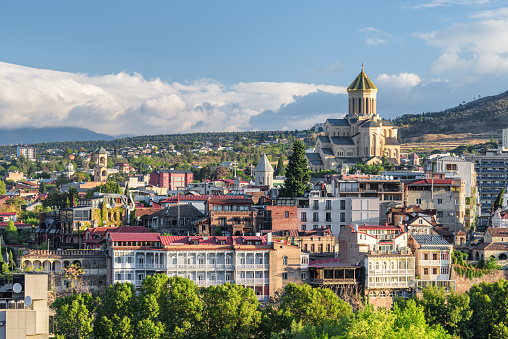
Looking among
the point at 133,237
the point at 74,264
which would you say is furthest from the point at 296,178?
the point at 74,264

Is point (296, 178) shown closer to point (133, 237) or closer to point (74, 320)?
point (133, 237)

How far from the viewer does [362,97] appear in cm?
17075

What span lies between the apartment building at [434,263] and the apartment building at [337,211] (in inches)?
421

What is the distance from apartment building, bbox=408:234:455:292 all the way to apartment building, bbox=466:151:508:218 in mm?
→ 56813

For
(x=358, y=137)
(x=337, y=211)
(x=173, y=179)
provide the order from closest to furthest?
(x=337, y=211) → (x=358, y=137) → (x=173, y=179)

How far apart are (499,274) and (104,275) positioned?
3376 cm

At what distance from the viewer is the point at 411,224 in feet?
291

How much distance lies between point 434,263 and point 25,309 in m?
43.1

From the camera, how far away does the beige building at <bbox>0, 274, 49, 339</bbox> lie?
4638cm

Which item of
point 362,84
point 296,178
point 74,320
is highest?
point 362,84

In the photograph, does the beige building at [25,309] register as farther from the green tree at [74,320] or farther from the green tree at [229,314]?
the green tree at [229,314]

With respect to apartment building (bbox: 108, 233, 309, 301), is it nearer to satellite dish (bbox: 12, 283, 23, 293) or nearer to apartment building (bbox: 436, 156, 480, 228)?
satellite dish (bbox: 12, 283, 23, 293)

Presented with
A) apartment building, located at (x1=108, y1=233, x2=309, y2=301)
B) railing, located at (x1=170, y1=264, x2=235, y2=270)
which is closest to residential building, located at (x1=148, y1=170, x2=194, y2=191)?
apartment building, located at (x1=108, y1=233, x2=309, y2=301)

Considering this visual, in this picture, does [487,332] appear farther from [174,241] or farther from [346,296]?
[174,241]
